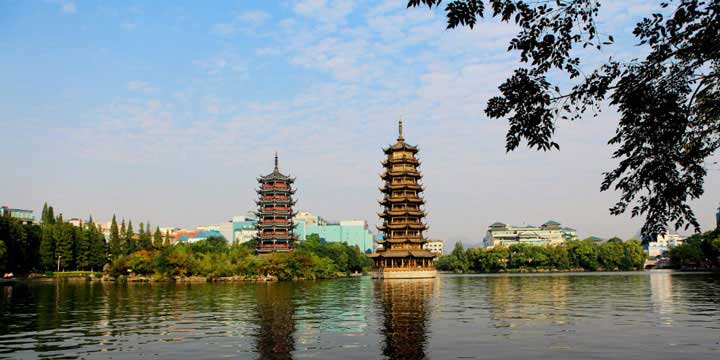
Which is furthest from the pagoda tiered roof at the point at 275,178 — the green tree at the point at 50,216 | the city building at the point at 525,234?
the city building at the point at 525,234

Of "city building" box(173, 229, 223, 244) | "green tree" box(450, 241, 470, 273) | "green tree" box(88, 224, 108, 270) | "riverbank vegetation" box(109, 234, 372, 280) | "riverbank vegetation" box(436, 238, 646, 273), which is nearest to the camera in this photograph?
"riverbank vegetation" box(109, 234, 372, 280)

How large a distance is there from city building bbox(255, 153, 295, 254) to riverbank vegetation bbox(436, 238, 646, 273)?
5119 cm

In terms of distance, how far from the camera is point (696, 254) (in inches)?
4058

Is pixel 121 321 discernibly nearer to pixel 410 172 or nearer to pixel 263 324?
pixel 263 324

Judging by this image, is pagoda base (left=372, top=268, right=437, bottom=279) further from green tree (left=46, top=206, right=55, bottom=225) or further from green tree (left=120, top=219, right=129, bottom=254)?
green tree (left=46, top=206, right=55, bottom=225)

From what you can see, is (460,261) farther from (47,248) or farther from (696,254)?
(47,248)

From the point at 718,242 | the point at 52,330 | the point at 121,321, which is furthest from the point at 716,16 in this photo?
the point at 718,242

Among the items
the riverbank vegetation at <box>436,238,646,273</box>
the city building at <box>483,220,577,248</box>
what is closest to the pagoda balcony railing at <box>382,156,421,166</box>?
the riverbank vegetation at <box>436,238,646,273</box>

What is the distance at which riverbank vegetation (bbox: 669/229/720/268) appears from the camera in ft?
305

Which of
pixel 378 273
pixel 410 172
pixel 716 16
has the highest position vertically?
pixel 410 172

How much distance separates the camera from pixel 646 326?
1955 centimetres

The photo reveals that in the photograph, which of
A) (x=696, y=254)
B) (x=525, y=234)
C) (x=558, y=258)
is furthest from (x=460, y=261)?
(x=525, y=234)

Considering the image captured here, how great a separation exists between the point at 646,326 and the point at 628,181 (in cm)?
1312

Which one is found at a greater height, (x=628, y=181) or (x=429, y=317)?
(x=628, y=181)
